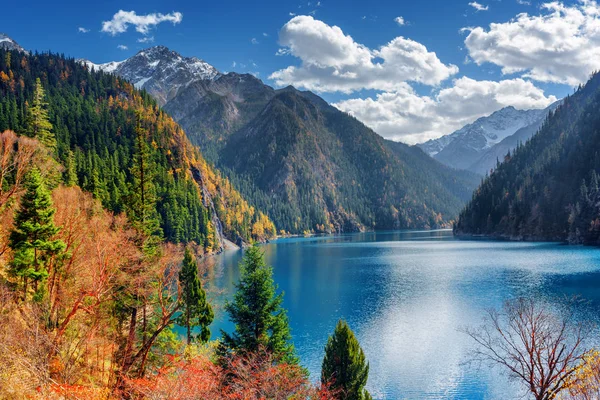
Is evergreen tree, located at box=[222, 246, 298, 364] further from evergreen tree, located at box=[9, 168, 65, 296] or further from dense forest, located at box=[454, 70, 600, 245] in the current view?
dense forest, located at box=[454, 70, 600, 245]

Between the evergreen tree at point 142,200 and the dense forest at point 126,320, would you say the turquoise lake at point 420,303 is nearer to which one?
the dense forest at point 126,320

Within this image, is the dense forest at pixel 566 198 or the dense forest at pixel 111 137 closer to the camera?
the dense forest at pixel 111 137

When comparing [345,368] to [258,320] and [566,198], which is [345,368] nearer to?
[258,320]

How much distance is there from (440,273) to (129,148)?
115 metres

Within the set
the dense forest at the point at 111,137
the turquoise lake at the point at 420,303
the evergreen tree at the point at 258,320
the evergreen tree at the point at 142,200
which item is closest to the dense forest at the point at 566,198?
the turquoise lake at the point at 420,303

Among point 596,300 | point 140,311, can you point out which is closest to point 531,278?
point 596,300

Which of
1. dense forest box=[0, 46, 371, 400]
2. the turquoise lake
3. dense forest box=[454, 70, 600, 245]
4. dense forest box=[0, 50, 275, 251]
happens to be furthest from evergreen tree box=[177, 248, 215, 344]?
dense forest box=[454, 70, 600, 245]

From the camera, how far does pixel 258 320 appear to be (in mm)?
31578

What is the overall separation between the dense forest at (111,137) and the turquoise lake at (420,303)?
30.4 meters

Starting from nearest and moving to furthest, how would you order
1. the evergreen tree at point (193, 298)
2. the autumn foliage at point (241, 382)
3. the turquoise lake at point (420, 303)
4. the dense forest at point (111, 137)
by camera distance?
the autumn foliage at point (241, 382)
the turquoise lake at point (420, 303)
the evergreen tree at point (193, 298)
the dense forest at point (111, 137)

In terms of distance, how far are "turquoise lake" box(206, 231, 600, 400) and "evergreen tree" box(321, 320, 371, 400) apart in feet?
28.2

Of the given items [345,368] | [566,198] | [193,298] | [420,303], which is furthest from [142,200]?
[566,198]

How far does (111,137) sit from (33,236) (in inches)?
5210

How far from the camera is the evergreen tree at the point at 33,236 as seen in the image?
29.2 metres
